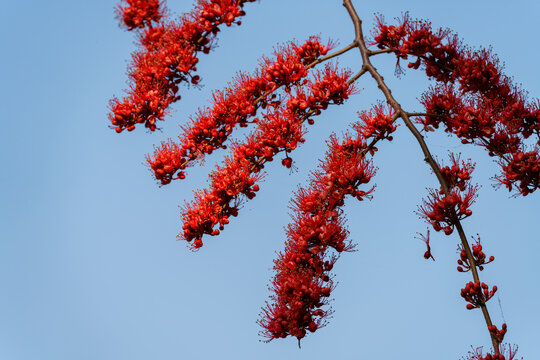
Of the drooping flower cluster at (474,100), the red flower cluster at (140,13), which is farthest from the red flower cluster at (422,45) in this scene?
the red flower cluster at (140,13)

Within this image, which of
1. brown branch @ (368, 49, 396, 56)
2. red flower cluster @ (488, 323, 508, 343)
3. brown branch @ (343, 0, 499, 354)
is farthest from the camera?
brown branch @ (368, 49, 396, 56)

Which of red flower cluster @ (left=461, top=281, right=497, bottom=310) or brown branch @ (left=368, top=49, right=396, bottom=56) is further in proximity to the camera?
brown branch @ (left=368, top=49, right=396, bottom=56)

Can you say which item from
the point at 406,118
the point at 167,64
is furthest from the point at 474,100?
the point at 167,64

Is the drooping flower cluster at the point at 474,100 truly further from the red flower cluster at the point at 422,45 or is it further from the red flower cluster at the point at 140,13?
the red flower cluster at the point at 140,13

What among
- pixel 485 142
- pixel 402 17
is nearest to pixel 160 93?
pixel 402 17

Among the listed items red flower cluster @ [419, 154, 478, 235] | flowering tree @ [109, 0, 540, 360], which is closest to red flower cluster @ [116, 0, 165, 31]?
flowering tree @ [109, 0, 540, 360]

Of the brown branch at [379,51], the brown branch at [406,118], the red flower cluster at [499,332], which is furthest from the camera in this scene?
the brown branch at [379,51]

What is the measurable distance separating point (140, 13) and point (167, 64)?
72 cm

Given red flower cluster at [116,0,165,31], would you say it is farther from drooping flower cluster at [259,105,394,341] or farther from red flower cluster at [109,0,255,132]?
drooping flower cluster at [259,105,394,341]

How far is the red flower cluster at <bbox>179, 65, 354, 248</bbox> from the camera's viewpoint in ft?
17.7

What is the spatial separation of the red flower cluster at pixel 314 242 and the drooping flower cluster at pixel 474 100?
38.0 inches

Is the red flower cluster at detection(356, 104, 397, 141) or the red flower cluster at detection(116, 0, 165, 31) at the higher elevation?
the red flower cluster at detection(116, 0, 165, 31)

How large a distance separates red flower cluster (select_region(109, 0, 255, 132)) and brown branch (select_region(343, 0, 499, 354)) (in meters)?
1.14

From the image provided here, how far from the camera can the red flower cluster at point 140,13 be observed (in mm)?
6121
